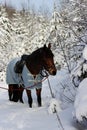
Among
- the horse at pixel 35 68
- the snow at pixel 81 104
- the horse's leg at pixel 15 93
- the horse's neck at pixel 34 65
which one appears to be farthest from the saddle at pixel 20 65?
the snow at pixel 81 104

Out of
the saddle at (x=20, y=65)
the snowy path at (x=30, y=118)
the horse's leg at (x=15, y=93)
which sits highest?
the saddle at (x=20, y=65)

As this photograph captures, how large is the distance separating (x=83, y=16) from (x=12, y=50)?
24103 millimetres

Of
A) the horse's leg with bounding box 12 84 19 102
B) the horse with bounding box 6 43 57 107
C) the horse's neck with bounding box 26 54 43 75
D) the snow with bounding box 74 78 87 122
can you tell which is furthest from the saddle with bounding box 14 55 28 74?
the snow with bounding box 74 78 87 122

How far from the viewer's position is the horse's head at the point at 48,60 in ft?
26.9

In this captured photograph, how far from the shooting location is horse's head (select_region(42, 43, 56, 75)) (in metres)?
8.20

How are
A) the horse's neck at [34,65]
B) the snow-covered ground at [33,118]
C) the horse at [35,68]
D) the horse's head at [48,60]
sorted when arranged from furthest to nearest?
the horse's neck at [34,65], the horse at [35,68], the horse's head at [48,60], the snow-covered ground at [33,118]

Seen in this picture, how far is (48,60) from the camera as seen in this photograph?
27.2ft

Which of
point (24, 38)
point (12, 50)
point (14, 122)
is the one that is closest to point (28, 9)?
point (24, 38)

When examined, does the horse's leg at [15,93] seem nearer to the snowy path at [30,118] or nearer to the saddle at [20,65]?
the saddle at [20,65]

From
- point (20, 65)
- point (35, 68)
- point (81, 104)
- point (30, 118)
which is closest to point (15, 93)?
point (20, 65)

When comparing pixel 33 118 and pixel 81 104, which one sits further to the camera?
pixel 33 118

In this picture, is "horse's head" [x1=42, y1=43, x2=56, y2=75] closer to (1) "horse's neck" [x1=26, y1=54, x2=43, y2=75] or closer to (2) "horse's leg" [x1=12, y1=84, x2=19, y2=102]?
(1) "horse's neck" [x1=26, y1=54, x2=43, y2=75]

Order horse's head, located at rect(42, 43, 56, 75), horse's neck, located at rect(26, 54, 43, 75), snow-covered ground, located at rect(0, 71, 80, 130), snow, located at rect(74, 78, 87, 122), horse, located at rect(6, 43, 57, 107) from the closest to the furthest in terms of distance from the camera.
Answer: snow, located at rect(74, 78, 87, 122), snow-covered ground, located at rect(0, 71, 80, 130), horse's head, located at rect(42, 43, 56, 75), horse, located at rect(6, 43, 57, 107), horse's neck, located at rect(26, 54, 43, 75)

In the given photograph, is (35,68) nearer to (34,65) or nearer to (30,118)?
(34,65)
